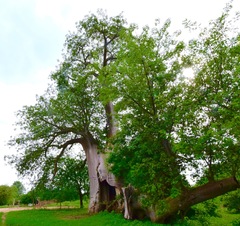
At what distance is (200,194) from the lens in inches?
476

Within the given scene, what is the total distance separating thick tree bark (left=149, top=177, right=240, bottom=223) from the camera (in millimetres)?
11828

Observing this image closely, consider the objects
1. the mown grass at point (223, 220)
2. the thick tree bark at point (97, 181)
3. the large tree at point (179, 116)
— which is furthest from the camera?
the thick tree bark at point (97, 181)

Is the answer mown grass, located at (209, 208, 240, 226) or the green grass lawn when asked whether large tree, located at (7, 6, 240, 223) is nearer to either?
the green grass lawn

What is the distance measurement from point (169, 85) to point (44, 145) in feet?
46.7

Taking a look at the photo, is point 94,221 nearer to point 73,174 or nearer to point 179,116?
point 179,116

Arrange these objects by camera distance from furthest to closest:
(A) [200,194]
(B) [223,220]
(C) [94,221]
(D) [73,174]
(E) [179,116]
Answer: (D) [73,174]
(B) [223,220]
(C) [94,221]
(A) [200,194]
(E) [179,116]

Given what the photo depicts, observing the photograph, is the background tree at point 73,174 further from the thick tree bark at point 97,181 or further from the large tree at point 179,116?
the large tree at point 179,116

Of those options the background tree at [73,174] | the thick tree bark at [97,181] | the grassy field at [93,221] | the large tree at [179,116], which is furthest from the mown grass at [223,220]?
the background tree at [73,174]

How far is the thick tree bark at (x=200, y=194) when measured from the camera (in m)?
11.8

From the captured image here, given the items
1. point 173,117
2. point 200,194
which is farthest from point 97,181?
point 173,117

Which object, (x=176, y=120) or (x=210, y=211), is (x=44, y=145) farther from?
(x=176, y=120)

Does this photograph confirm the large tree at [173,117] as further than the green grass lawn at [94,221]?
No

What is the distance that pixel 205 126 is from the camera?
1007 centimetres

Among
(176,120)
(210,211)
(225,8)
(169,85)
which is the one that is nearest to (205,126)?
(176,120)
